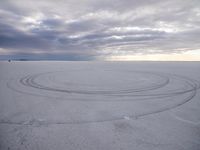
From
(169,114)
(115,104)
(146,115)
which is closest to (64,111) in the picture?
(115,104)

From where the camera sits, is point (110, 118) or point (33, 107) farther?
point (33, 107)

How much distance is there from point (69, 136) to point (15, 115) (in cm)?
253

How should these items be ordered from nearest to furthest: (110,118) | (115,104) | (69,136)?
1. (69,136)
2. (110,118)
3. (115,104)

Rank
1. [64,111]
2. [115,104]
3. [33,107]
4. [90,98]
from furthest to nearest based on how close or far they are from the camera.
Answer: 1. [90,98]
2. [115,104]
3. [33,107]
4. [64,111]

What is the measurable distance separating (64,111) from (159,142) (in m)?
3.39

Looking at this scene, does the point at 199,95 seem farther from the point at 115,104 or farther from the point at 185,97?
the point at 115,104

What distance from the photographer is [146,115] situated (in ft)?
15.6

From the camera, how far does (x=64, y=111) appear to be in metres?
5.15

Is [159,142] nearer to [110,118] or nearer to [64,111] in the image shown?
[110,118]

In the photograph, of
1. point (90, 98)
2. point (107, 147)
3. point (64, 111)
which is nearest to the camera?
point (107, 147)

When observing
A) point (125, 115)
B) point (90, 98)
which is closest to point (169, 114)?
point (125, 115)

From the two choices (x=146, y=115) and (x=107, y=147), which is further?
(x=146, y=115)

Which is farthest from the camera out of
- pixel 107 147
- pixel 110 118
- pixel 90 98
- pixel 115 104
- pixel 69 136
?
pixel 90 98

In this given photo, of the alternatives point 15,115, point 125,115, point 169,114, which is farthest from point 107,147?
point 15,115
